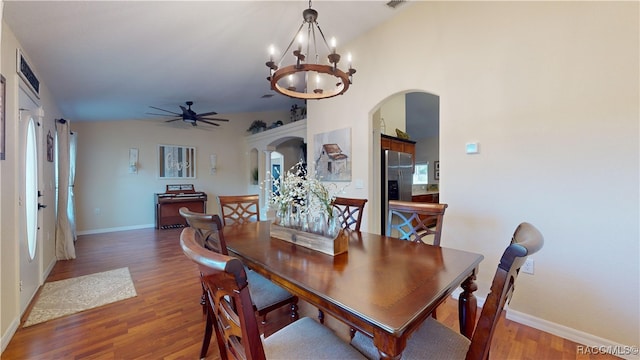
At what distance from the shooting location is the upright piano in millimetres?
5977

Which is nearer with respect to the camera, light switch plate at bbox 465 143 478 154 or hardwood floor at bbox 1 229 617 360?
hardwood floor at bbox 1 229 617 360

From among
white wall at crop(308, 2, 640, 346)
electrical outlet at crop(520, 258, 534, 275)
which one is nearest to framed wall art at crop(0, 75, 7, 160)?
white wall at crop(308, 2, 640, 346)

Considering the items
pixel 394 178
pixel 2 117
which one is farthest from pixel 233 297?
pixel 394 178

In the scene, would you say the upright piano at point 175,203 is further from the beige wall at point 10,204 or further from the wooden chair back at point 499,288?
the wooden chair back at point 499,288

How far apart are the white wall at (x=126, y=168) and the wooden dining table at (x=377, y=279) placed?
5.72 meters

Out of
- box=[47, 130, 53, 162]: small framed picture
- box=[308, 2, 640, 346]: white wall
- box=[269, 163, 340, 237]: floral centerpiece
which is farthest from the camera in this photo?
box=[47, 130, 53, 162]: small framed picture

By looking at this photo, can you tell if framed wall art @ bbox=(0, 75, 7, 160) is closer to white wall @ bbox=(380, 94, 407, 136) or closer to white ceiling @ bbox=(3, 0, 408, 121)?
white ceiling @ bbox=(3, 0, 408, 121)

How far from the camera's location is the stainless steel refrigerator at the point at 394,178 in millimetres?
3980

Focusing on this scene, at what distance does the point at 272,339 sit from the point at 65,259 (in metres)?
4.34

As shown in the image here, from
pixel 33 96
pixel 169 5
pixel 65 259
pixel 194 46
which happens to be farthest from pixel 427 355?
pixel 65 259

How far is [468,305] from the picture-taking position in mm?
1361

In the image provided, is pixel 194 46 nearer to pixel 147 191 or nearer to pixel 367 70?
pixel 367 70

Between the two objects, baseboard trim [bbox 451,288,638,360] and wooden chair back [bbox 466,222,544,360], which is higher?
wooden chair back [bbox 466,222,544,360]

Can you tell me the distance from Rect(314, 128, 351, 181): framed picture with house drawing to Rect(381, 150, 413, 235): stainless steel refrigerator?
0.73 metres
